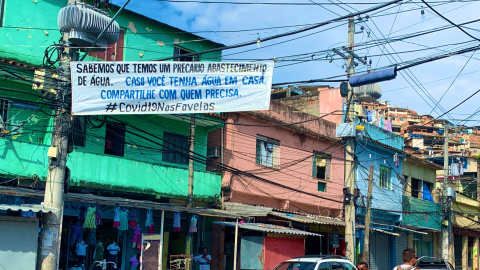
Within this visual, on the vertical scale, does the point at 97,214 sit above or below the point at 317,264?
above

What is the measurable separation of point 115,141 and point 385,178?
17499 mm

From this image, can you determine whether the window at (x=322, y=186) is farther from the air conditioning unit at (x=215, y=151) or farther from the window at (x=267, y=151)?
the air conditioning unit at (x=215, y=151)

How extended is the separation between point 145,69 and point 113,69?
68 cm

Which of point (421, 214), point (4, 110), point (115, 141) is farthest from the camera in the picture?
point (421, 214)

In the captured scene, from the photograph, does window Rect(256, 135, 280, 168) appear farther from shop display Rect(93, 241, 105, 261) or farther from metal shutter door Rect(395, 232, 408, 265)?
metal shutter door Rect(395, 232, 408, 265)

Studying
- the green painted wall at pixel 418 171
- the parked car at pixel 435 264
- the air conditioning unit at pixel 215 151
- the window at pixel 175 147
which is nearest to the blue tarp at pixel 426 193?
the green painted wall at pixel 418 171

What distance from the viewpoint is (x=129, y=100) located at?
12.0m

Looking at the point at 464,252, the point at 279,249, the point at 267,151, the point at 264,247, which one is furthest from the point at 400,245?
Answer: the point at 264,247

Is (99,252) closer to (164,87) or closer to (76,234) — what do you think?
(76,234)

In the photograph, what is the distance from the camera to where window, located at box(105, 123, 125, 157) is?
2011cm

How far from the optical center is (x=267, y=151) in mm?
24844

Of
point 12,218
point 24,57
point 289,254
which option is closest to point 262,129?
point 289,254

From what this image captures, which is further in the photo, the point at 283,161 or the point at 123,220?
the point at 283,161

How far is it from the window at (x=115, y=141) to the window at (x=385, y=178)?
16.5 m
